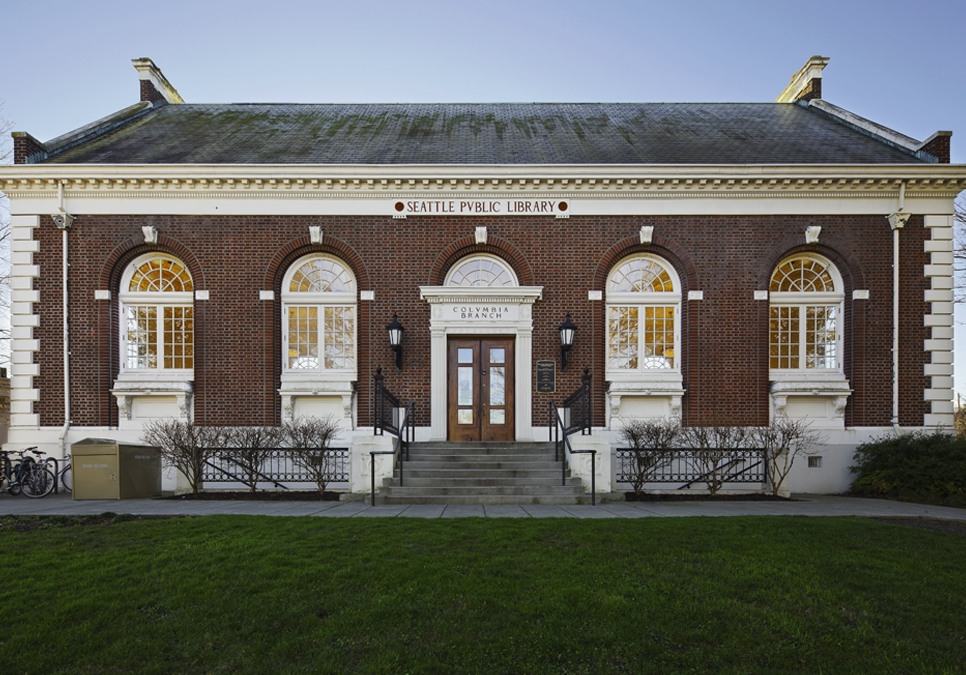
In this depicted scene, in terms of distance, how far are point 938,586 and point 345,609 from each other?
19.0 feet

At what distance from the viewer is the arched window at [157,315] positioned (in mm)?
13609

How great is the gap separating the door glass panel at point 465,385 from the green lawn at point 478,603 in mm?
6779

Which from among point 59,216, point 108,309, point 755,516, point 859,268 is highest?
point 59,216

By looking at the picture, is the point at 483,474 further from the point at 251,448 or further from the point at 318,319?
the point at 318,319

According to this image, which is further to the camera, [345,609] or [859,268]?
[859,268]

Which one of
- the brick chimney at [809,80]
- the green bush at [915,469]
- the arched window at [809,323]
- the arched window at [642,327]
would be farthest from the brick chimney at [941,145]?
the arched window at [642,327]

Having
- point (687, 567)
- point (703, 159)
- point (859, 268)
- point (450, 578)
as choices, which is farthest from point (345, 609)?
point (859, 268)

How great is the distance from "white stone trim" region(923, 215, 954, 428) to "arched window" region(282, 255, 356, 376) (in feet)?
48.2

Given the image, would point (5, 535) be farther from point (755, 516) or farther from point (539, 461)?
point (755, 516)

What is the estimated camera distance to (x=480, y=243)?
535 inches

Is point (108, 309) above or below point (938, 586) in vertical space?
above

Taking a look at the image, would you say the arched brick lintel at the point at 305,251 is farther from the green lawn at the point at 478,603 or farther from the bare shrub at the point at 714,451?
the bare shrub at the point at 714,451

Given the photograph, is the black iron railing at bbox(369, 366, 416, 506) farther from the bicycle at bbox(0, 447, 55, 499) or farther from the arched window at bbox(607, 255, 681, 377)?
the bicycle at bbox(0, 447, 55, 499)

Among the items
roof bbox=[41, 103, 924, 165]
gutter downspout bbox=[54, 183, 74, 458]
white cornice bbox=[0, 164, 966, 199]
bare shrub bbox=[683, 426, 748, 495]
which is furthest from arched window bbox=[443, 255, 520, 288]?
gutter downspout bbox=[54, 183, 74, 458]
